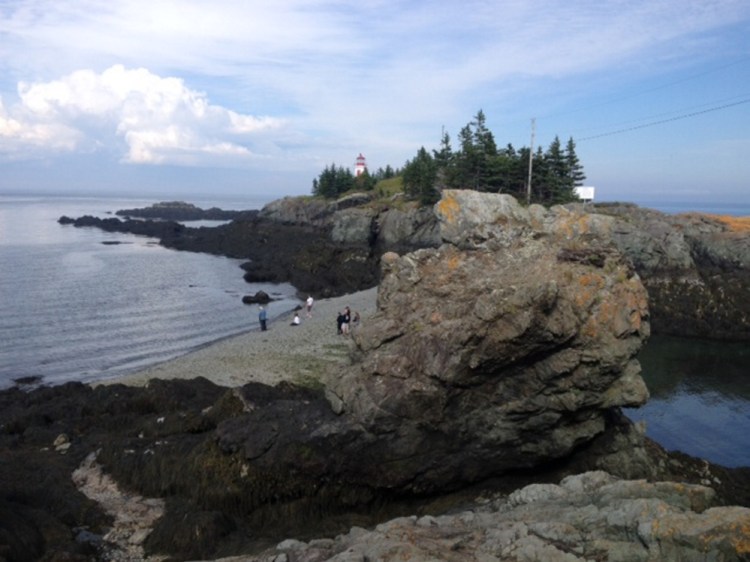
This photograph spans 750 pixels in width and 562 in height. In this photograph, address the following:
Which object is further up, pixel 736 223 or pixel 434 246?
pixel 736 223

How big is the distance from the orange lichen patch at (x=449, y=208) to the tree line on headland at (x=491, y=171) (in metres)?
39.6

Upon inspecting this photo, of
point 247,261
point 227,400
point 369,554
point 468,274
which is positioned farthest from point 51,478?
point 247,261

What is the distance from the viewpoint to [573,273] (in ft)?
47.6

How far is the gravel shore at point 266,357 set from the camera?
26281 mm

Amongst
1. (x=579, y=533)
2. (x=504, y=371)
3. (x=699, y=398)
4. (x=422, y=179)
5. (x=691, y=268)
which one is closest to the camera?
(x=579, y=533)

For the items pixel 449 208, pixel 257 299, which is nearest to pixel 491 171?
pixel 257 299

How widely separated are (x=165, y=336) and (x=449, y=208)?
25349 mm

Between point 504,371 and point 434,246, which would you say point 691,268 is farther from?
point 504,371

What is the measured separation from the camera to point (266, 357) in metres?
29.2

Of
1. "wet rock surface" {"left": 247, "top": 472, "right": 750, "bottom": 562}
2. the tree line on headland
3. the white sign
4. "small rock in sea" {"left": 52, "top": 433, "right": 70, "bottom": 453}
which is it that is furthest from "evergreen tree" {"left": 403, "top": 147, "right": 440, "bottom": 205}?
"wet rock surface" {"left": 247, "top": 472, "right": 750, "bottom": 562}

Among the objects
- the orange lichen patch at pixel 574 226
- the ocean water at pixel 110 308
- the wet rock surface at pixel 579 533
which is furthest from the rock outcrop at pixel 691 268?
the wet rock surface at pixel 579 533

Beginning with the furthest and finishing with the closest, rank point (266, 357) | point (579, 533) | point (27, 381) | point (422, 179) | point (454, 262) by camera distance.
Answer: point (422, 179), point (266, 357), point (27, 381), point (454, 262), point (579, 533)

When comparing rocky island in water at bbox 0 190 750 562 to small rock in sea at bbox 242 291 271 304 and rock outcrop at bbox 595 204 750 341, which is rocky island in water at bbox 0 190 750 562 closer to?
rock outcrop at bbox 595 204 750 341

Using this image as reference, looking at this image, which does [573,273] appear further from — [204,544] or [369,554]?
[204,544]
